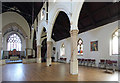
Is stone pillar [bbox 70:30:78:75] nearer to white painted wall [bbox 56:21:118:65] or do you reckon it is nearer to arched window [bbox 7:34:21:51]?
white painted wall [bbox 56:21:118:65]

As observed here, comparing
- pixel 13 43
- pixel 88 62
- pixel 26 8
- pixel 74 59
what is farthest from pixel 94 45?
pixel 13 43

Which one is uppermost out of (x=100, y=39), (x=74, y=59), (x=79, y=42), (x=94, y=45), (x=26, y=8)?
(x=26, y=8)

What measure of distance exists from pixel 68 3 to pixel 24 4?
9.78 m

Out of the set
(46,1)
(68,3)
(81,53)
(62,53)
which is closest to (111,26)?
(68,3)

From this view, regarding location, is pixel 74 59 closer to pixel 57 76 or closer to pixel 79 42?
pixel 57 76

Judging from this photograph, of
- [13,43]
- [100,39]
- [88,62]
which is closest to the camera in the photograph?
[100,39]

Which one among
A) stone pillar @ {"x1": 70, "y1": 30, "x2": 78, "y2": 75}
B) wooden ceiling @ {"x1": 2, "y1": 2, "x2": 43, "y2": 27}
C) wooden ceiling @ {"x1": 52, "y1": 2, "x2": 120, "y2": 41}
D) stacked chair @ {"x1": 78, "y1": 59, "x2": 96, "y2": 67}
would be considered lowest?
stacked chair @ {"x1": 78, "y1": 59, "x2": 96, "y2": 67}

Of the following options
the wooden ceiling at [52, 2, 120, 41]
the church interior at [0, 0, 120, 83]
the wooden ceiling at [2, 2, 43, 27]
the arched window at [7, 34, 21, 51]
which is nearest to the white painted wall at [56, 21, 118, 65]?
the church interior at [0, 0, 120, 83]

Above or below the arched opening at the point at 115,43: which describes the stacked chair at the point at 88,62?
below

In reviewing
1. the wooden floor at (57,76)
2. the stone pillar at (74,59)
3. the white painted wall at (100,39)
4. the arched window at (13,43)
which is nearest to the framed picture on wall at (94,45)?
the white painted wall at (100,39)

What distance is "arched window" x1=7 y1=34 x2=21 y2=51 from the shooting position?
76.4 feet

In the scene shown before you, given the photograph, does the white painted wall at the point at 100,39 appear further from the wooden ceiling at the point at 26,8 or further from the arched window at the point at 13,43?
the arched window at the point at 13,43

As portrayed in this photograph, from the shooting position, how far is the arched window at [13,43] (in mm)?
23281

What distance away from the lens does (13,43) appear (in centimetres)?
2350
